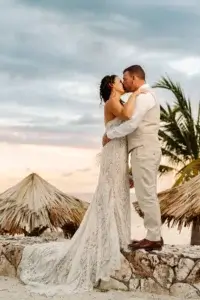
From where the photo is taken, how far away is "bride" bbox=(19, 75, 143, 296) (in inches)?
329

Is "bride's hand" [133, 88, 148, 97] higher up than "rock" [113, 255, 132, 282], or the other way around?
"bride's hand" [133, 88, 148, 97]

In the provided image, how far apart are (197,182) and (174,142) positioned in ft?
25.7

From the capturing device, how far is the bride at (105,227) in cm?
836

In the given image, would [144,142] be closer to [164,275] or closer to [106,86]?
[106,86]

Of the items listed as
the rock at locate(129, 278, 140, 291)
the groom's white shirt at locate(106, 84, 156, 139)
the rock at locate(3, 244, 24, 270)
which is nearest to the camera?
the groom's white shirt at locate(106, 84, 156, 139)

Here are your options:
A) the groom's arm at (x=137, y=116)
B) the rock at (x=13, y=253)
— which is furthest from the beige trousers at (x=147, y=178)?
the rock at (x=13, y=253)

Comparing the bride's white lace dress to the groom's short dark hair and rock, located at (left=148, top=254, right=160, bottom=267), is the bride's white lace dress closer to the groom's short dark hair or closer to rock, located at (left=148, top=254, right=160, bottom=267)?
rock, located at (left=148, top=254, right=160, bottom=267)

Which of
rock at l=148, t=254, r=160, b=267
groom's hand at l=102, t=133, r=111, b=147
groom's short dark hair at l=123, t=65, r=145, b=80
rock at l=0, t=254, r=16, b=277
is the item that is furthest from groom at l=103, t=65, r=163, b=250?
rock at l=0, t=254, r=16, b=277

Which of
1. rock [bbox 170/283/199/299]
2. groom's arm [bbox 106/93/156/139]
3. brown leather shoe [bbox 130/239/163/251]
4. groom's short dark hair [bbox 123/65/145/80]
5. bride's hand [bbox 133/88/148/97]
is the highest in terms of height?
groom's short dark hair [bbox 123/65/145/80]

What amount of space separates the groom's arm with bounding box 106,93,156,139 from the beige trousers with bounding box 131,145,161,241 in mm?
244

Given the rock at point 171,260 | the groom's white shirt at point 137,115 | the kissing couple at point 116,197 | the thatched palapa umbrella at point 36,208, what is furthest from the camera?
the thatched palapa umbrella at point 36,208

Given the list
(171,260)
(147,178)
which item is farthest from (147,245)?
(147,178)

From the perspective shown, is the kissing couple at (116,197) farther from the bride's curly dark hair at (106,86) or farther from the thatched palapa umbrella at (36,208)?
the thatched palapa umbrella at (36,208)

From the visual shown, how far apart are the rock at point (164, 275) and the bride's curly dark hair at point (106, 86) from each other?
6.10 feet
